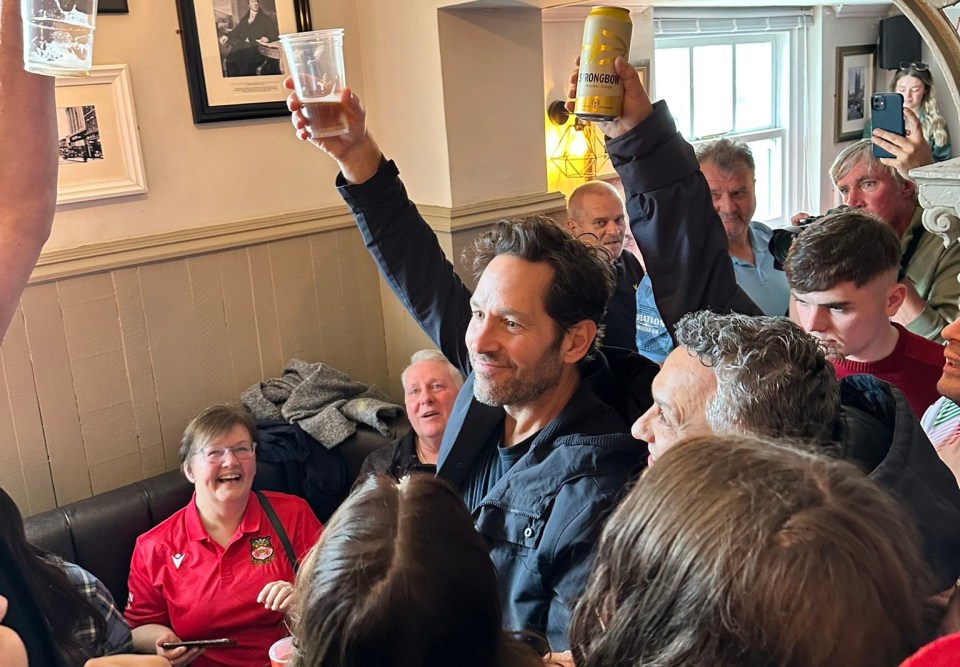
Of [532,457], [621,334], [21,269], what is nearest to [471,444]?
[532,457]

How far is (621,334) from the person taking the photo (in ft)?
6.59

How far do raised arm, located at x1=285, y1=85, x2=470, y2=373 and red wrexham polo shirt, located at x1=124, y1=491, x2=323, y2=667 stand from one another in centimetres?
78

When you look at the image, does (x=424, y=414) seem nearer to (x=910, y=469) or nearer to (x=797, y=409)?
(x=797, y=409)

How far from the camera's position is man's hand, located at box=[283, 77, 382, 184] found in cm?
140

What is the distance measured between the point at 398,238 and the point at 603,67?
558 mm

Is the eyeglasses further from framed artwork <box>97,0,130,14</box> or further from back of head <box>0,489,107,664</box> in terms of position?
framed artwork <box>97,0,130,14</box>

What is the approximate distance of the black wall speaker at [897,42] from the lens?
16.5 ft

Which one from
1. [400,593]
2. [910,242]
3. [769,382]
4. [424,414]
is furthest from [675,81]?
[400,593]

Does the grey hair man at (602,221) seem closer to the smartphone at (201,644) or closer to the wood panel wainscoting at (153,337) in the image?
the wood panel wainscoting at (153,337)

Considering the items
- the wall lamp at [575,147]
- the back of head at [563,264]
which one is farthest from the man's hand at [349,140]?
the wall lamp at [575,147]

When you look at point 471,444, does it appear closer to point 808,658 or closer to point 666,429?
point 666,429

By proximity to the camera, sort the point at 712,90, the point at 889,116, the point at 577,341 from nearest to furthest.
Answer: the point at 577,341, the point at 889,116, the point at 712,90

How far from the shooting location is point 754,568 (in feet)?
1.98

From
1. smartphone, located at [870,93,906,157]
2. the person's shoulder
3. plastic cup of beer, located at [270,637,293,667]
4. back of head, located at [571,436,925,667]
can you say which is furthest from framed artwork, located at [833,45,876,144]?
back of head, located at [571,436,925,667]
